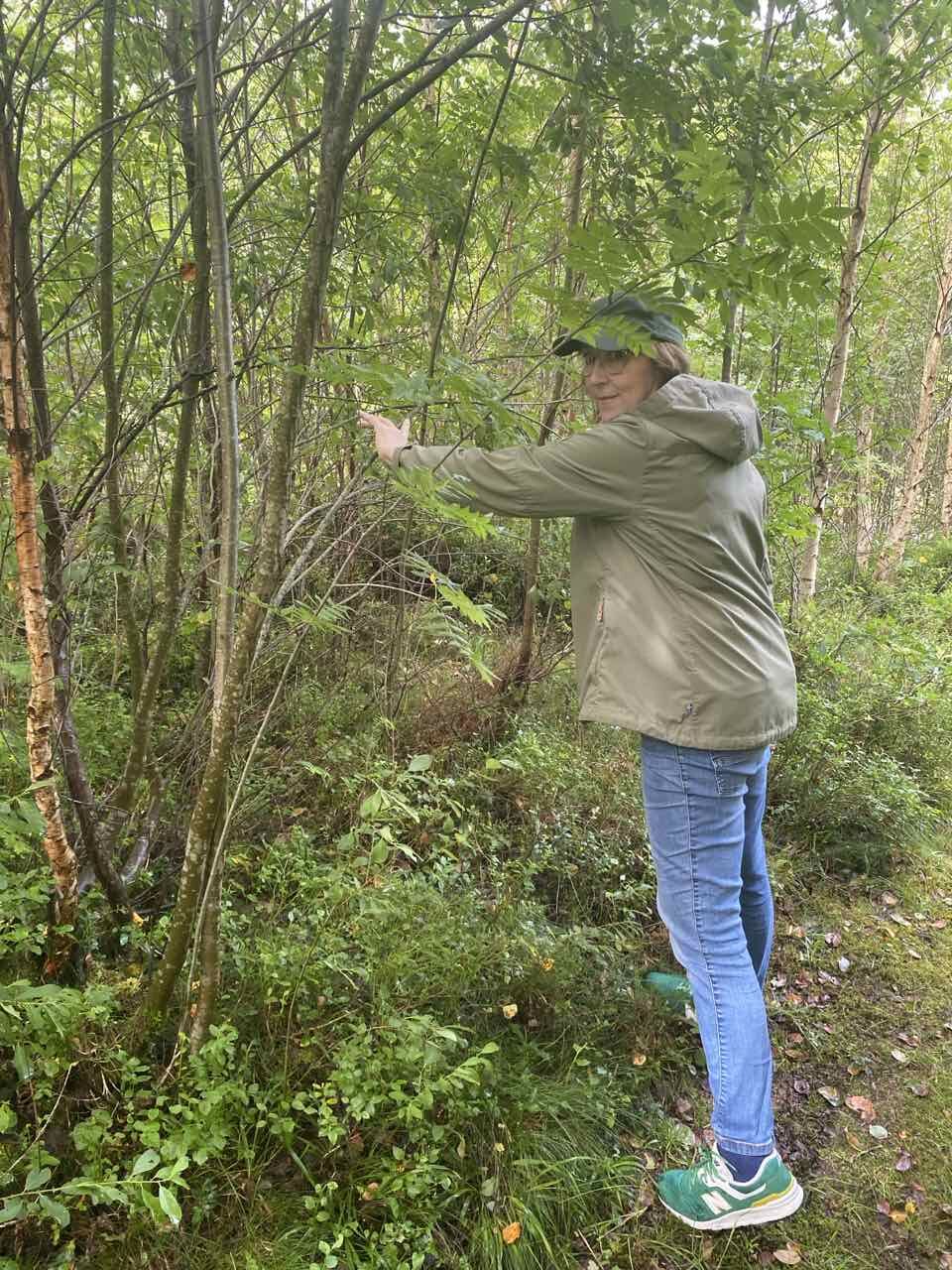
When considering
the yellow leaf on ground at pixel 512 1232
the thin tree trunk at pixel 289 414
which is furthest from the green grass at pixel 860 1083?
the thin tree trunk at pixel 289 414

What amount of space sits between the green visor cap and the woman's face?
38mm

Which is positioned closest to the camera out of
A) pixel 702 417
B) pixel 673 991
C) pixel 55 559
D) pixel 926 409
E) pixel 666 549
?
pixel 702 417

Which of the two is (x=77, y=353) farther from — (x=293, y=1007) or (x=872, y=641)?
(x=872, y=641)

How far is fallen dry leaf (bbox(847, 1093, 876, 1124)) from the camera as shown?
2.51m

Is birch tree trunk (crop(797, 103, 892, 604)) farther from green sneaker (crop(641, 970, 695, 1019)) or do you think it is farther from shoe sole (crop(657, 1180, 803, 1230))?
shoe sole (crop(657, 1180, 803, 1230))

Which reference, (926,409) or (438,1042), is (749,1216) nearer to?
(438,1042)

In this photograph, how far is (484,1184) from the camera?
1979 millimetres

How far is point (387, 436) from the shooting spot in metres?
1.86

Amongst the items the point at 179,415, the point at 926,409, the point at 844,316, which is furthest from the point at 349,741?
the point at 926,409

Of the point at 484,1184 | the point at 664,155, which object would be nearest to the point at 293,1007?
the point at 484,1184

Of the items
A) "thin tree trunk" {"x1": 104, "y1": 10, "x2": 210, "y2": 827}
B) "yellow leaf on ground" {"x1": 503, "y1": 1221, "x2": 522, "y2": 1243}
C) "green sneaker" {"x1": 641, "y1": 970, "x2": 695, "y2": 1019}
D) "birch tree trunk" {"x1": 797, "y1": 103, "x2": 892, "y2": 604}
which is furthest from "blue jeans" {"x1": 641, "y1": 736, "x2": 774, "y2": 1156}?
"birch tree trunk" {"x1": 797, "y1": 103, "x2": 892, "y2": 604}

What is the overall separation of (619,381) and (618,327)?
1.19 ft

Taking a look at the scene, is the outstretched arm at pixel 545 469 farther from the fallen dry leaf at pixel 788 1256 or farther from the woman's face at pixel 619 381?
the fallen dry leaf at pixel 788 1256

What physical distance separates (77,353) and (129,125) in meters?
1.24
